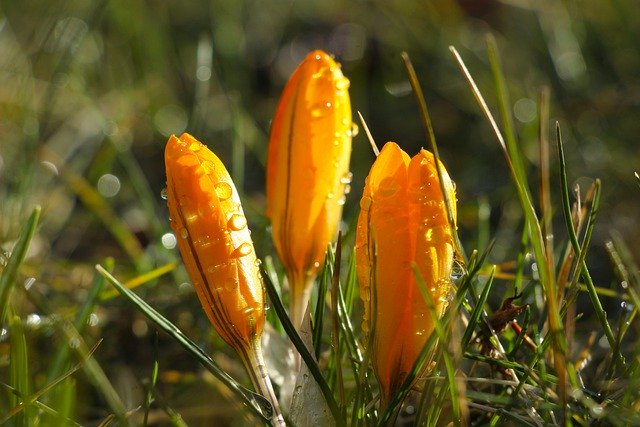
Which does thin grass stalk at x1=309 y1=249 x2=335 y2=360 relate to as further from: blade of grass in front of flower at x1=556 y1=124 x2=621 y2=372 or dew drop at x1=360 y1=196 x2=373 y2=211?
blade of grass in front of flower at x1=556 y1=124 x2=621 y2=372

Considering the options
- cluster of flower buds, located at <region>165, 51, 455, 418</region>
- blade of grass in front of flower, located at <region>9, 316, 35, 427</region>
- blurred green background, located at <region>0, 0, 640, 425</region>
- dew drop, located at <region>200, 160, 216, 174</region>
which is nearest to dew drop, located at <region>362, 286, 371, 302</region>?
cluster of flower buds, located at <region>165, 51, 455, 418</region>

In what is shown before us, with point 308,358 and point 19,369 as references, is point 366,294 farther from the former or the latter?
point 19,369

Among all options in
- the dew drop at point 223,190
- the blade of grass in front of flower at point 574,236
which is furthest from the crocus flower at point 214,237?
the blade of grass in front of flower at point 574,236

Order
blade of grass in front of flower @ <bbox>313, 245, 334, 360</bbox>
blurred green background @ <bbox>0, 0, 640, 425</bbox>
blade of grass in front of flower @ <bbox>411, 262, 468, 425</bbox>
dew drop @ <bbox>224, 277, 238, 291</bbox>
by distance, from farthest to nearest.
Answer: blurred green background @ <bbox>0, 0, 640, 425</bbox>
blade of grass in front of flower @ <bbox>313, 245, 334, 360</bbox>
dew drop @ <bbox>224, 277, 238, 291</bbox>
blade of grass in front of flower @ <bbox>411, 262, 468, 425</bbox>

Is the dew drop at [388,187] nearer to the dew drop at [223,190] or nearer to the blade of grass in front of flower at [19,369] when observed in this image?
the dew drop at [223,190]

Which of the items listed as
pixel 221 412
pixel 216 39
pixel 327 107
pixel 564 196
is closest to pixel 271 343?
pixel 221 412

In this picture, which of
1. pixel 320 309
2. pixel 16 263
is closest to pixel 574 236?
pixel 320 309
